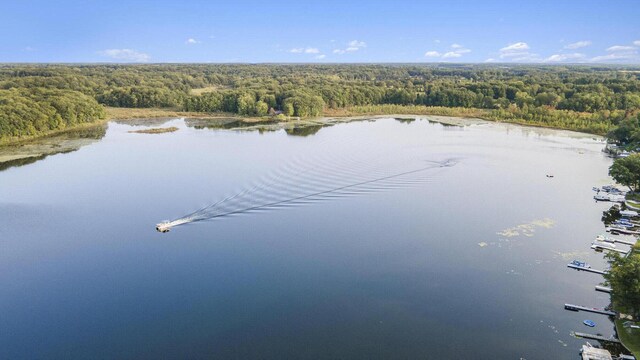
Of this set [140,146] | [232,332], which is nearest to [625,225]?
[232,332]

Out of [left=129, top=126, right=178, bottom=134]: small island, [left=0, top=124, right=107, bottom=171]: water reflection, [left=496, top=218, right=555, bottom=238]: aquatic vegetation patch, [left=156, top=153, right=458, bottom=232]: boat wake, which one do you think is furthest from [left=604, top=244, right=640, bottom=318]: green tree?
[left=129, top=126, right=178, bottom=134]: small island

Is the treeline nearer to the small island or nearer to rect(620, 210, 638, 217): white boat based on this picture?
the small island

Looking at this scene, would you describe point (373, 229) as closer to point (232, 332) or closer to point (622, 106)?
point (232, 332)

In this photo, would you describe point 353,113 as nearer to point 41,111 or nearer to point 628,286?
point 41,111

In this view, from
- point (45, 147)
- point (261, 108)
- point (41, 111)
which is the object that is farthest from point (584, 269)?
point (41, 111)

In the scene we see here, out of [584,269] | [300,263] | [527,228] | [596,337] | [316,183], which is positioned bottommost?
[596,337]
